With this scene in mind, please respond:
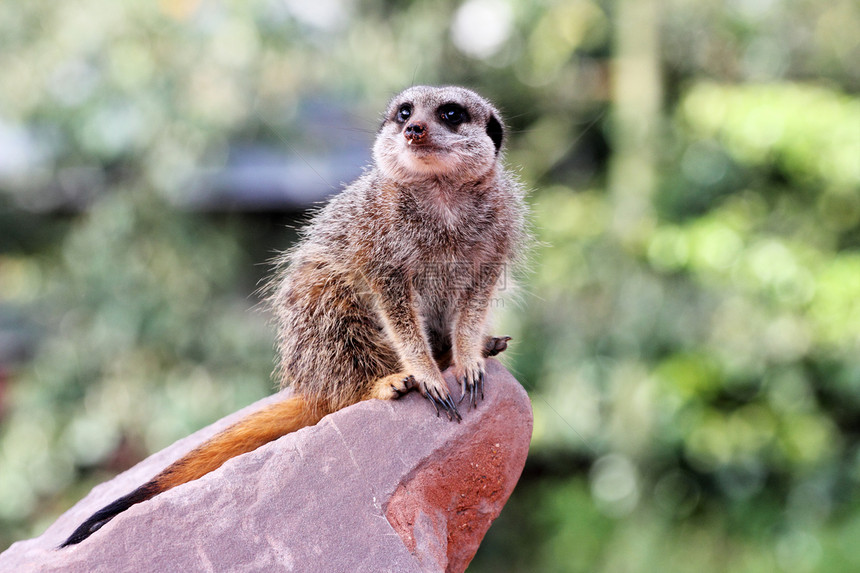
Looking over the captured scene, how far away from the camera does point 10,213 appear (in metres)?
5.60

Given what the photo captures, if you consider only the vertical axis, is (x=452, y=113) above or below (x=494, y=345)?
above

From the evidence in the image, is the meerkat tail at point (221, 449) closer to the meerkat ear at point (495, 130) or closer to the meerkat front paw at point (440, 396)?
the meerkat front paw at point (440, 396)

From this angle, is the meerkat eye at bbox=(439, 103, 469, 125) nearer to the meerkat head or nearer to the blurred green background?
the meerkat head

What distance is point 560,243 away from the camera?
502 centimetres

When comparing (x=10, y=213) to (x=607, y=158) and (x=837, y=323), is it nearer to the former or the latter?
(x=607, y=158)

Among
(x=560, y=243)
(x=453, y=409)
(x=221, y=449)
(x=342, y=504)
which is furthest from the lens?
(x=560, y=243)

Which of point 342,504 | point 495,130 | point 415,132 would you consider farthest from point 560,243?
point 342,504

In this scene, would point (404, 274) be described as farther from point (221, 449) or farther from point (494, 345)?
point (221, 449)

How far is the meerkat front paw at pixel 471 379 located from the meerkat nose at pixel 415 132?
0.69 m

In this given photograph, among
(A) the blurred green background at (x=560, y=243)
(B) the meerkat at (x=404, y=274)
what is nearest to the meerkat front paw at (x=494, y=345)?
(B) the meerkat at (x=404, y=274)

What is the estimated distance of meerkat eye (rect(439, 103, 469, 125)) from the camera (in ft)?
8.29

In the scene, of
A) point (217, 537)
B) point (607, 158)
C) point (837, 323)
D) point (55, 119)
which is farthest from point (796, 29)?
point (217, 537)

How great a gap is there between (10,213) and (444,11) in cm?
337

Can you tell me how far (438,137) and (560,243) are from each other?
2736mm
